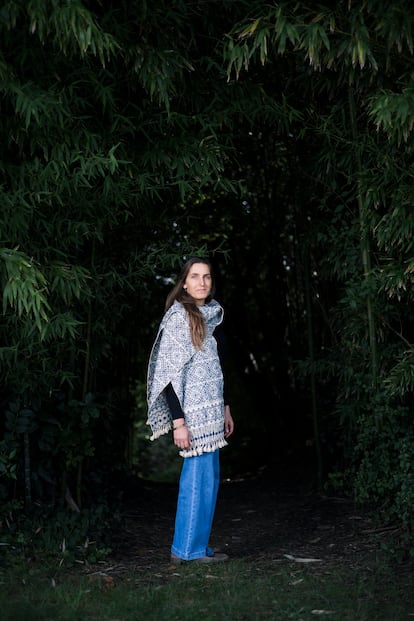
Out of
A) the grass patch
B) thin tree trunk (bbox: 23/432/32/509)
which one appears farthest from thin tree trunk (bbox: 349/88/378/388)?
thin tree trunk (bbox: 23/432/32/509)

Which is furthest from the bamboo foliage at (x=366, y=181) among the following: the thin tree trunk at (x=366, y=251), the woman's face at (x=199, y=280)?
the woman's face at (x=199, y=280)

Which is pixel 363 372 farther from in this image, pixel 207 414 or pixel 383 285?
pixel 207 414

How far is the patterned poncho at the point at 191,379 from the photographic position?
3.57 metres

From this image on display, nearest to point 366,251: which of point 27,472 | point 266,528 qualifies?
point 266,528

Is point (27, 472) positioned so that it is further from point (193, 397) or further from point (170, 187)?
point (170, 187)

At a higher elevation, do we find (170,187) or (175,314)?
(170,187)

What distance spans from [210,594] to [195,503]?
18.6 inches

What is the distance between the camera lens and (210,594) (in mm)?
3197

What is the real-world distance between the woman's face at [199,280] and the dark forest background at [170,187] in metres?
0.44

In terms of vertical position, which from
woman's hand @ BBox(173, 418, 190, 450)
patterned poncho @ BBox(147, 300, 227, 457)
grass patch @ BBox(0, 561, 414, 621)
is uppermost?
patterned poncho @ BBox(147, 300, 227, 457)

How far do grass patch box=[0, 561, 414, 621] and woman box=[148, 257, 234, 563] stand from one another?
193 mm

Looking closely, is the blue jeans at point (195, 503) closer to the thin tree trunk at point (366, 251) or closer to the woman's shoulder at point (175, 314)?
the woman's shoulder at point (175, 314)

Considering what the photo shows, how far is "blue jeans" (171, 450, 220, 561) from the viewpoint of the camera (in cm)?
358

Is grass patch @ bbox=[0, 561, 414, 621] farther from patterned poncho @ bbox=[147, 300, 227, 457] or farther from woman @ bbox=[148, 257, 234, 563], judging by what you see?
patterned poncho @ bbox=[147, 300, 227, 457]
